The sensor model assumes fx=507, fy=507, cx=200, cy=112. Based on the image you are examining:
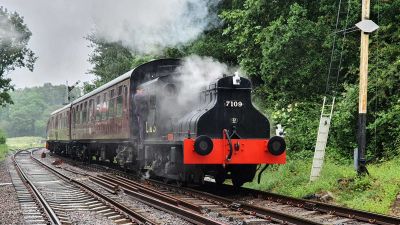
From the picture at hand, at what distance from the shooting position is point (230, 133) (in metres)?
11.6

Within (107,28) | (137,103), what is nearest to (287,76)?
(137,103)

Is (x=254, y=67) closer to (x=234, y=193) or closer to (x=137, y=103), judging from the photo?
(x=137, y=103)

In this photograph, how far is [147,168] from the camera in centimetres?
1559

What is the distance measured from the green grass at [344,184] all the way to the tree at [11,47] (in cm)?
2761

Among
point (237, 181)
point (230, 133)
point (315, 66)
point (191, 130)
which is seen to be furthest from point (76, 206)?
point (315, 66)

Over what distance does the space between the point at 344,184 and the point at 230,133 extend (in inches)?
111

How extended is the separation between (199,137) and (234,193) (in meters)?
2.24

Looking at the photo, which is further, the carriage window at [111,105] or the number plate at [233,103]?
the carriage window at [111,105]

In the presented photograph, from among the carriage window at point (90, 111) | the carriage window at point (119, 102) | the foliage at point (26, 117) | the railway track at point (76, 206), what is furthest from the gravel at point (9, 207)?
the foliage at point (26, 117)

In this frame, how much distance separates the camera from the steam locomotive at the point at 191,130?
1120cm

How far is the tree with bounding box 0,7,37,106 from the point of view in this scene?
37.4 metres

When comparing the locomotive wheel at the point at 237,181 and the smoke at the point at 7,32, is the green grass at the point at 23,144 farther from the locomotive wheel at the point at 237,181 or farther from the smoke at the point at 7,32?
the locomotive wheel at the point at 237,181

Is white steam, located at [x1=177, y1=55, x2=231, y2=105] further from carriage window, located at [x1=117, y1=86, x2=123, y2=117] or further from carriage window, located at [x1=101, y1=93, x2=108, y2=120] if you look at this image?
carriage window, located at [x1=101, y1=93, x2=108, y2=120]

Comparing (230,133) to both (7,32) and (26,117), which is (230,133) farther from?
(26,117)
